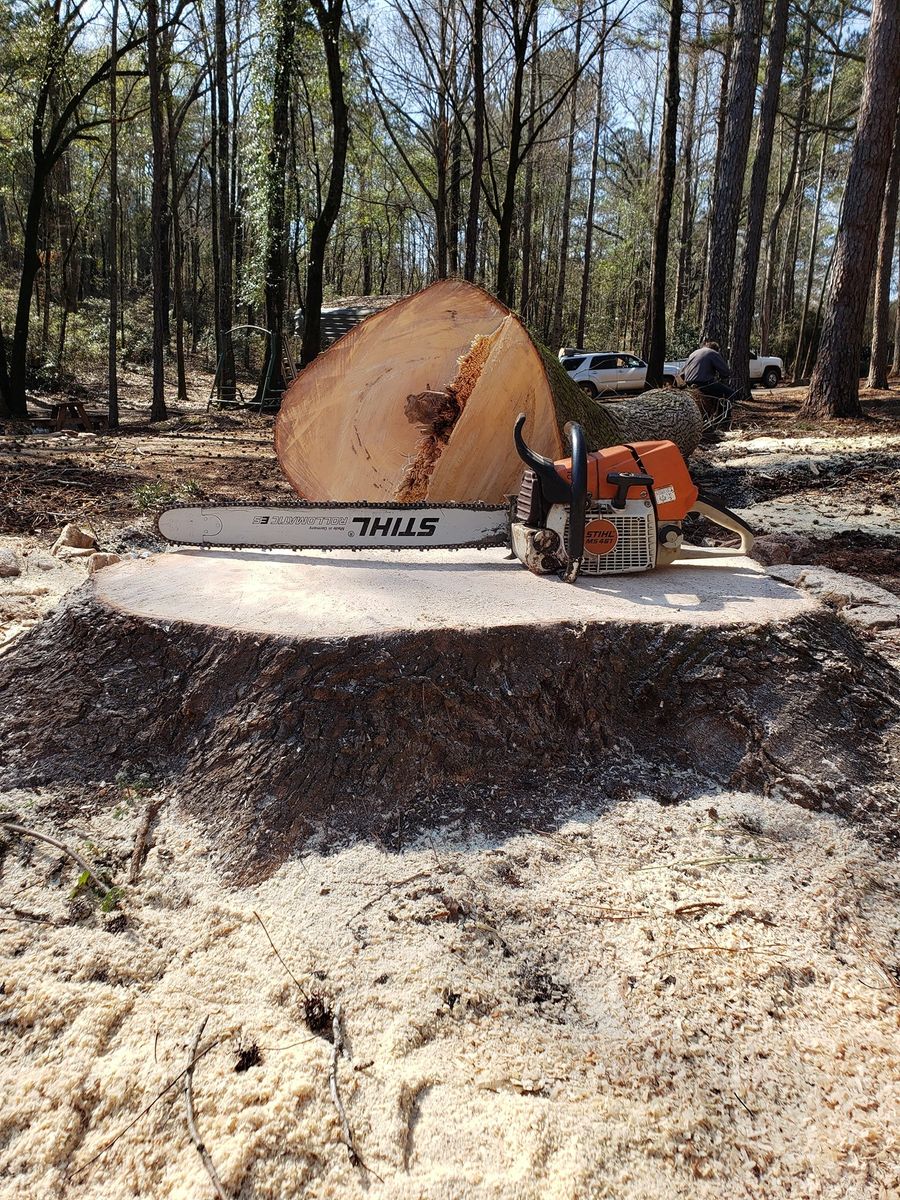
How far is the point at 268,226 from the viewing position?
49.6 ft

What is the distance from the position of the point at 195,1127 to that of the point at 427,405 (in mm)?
4328

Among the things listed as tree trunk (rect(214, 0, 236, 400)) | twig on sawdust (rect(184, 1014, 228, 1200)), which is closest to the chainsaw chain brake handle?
twig on sawdust (rect(184, 1014, 228, 1200))

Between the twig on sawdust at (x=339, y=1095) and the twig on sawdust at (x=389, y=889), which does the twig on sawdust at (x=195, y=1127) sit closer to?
the twig on sawdust at (x=339, y=1095)

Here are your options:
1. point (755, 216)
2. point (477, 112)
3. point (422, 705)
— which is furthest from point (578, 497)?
point (755, 216)

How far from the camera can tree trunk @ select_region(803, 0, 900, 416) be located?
10.4 meters

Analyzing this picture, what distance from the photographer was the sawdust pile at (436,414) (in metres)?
5.00

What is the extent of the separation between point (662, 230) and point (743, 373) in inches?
113

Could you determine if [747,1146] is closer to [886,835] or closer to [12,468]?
[886,835]

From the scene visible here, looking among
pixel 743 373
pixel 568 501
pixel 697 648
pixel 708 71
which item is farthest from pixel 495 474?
pixel 708 71

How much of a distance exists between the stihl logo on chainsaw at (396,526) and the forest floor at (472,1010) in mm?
1423

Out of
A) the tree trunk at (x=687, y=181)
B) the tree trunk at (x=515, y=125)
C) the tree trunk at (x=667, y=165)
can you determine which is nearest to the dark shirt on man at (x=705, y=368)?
the tree trunk at (x=667, y=165)

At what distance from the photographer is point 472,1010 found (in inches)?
65.6

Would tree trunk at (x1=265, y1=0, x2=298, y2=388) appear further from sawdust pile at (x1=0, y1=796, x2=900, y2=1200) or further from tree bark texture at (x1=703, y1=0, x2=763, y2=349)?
sawdust pile at (x1=0, y1=796, x2=900, y2=1200)

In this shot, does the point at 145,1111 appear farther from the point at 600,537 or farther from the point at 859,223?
the point at 859,223
